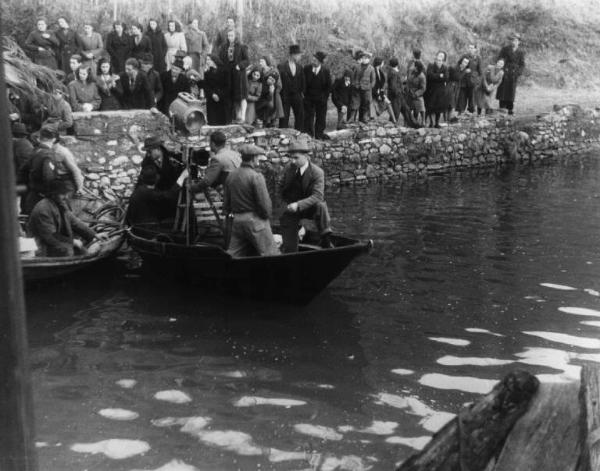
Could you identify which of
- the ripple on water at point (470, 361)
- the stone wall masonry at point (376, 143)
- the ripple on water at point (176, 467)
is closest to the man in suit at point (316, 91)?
the stone wall masonry at point (376, 143)

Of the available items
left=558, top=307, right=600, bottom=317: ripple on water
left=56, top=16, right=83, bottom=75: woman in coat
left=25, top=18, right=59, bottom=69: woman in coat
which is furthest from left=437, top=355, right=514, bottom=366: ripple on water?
left=56, top=16, right=83, bottom=75: woman in coat

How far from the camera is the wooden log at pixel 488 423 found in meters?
3.78

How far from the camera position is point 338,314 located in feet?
37.2

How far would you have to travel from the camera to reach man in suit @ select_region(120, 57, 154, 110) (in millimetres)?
17984

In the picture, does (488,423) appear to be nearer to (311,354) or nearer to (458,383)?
(458,383)

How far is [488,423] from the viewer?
379 centimetres

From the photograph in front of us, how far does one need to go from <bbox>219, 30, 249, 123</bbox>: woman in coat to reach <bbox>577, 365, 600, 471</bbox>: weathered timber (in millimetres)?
15700

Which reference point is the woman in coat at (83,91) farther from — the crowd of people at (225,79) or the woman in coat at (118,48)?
the woman in coat at (118,48)

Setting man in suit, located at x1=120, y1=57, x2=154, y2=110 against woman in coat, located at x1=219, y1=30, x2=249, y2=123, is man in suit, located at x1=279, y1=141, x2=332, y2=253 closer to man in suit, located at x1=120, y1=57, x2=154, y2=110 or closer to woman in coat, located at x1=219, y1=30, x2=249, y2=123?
man in suit, located at x1=120, y1=57, x2=154, y2=110

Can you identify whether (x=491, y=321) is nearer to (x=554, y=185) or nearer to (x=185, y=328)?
(x=185, y=328)

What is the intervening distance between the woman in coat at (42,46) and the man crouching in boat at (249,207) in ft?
27.2

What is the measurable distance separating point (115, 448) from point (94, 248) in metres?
5.66

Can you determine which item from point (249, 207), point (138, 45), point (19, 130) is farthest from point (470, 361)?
point (138, 45)

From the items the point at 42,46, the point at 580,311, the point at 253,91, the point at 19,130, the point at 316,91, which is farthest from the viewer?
the point at 316,91
